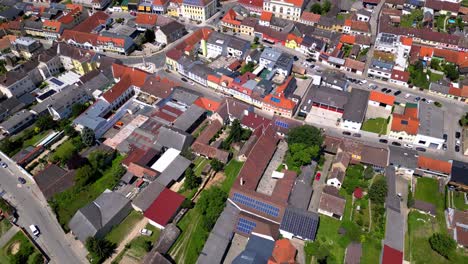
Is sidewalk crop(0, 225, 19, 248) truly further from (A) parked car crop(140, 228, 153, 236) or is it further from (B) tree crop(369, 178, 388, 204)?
(B) tree crop(369, 178, 388, 204)

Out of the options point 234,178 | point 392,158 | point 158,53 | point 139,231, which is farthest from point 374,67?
point 139,231

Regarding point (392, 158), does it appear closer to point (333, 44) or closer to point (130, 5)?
point (333, 44)

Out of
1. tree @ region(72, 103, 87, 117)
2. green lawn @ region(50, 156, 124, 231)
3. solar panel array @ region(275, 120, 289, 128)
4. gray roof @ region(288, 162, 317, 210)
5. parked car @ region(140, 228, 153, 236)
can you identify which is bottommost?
parked car @ region(140, 228, 153, 236)

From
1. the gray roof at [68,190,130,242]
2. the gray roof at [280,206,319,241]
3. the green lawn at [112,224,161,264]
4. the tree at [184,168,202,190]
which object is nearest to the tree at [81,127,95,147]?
the gray roof at [68,190,130,242]

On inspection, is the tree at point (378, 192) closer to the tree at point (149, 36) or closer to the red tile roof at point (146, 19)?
the tree at point (149, 36)

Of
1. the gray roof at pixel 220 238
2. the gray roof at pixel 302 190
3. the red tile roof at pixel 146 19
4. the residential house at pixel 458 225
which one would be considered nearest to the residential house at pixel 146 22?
the red tile roof at pixel 146 19

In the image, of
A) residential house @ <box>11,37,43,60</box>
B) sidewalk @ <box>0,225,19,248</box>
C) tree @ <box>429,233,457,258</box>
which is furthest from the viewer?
residential house @ <box>11,37,43,60</box>
